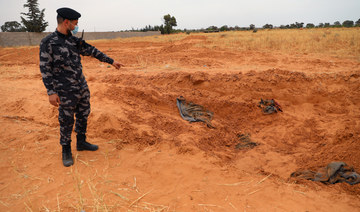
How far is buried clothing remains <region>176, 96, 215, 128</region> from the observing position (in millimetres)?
5074

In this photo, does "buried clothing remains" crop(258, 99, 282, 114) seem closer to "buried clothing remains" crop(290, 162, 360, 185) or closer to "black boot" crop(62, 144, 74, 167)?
"buried clothing remains" crop(290, 162, 360, 185)

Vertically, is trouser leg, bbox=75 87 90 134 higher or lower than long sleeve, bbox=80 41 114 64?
lower

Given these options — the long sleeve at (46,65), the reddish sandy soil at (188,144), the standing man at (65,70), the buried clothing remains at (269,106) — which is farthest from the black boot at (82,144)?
the buried clothing remains at (269,106)

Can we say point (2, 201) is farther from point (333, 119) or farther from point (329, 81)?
point (329, 81)

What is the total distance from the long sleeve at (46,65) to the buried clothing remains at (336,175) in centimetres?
328

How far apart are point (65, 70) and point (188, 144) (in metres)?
2.04

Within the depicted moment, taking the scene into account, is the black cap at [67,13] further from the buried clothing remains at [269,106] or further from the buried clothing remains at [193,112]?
the buried clothing remains at [269,106]

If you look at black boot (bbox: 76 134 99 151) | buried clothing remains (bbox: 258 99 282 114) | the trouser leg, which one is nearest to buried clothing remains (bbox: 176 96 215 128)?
buried clothing remains (bbox: 258 99 282 114)

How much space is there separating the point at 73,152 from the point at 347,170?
3540 mm

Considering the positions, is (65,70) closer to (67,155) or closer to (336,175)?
(67,155)

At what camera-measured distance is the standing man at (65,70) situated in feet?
8.63

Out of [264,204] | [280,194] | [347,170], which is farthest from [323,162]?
[264,204]

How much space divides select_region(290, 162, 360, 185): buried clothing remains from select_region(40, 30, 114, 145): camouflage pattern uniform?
119 inches

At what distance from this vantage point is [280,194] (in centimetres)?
256
